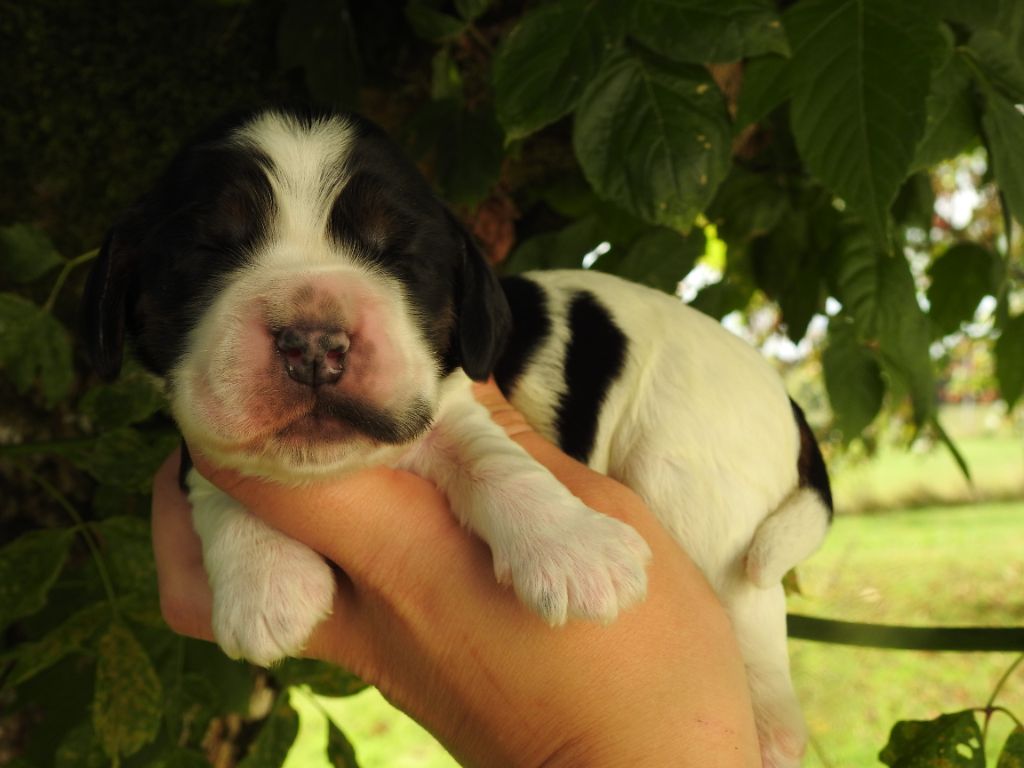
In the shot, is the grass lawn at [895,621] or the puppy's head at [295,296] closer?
the puppy's head at [295,296]

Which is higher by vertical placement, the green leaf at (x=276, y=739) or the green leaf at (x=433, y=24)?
the green leaf at (x=433, y=24)

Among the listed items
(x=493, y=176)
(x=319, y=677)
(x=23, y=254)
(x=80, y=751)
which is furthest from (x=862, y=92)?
(x=80, y=751)

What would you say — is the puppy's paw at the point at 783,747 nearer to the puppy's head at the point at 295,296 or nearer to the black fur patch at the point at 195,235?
the puppy's head at the point at 295,296

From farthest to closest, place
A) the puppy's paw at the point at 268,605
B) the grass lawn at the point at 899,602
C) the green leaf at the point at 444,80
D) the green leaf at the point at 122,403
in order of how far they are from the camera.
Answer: the grass lawn at the point at 899,602, the green leaf at the point at 444,80, the green leaf at the point at 122,403, the puppy's paw at the point at 268,605

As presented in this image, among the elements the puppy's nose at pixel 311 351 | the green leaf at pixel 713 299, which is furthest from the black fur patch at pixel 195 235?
the green leaf at pixel 713 299

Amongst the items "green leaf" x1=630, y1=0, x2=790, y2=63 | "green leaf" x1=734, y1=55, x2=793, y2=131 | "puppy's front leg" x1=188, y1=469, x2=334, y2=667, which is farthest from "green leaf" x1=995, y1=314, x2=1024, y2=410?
"puppy's front leg" x1=188, y1=469, x2=334, y2=667

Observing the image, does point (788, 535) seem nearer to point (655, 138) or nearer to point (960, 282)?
point (655, 138)

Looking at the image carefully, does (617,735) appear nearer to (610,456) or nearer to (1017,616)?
(610,456)
